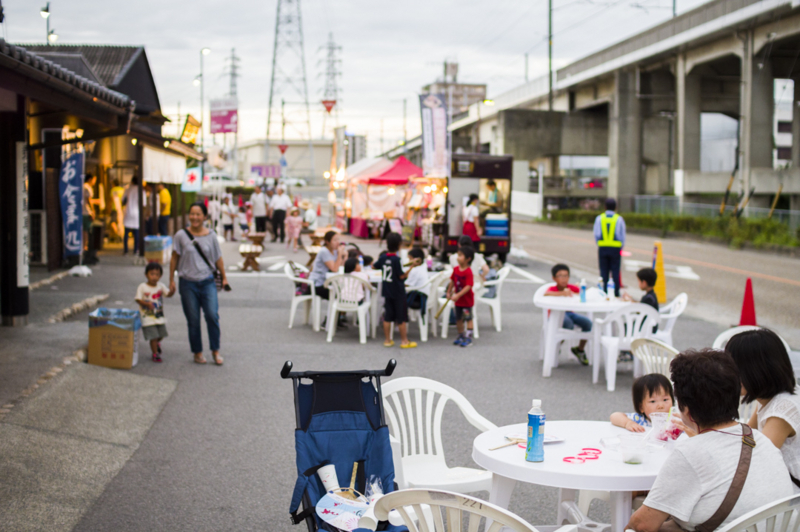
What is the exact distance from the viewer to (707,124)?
60.1 meters

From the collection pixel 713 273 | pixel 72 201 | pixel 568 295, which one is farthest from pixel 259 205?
pixel 568 295

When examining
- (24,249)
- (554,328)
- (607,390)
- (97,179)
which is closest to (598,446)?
(607,390)

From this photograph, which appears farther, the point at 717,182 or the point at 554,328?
the point at 717,182

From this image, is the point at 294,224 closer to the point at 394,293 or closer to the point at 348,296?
the point at 348,296

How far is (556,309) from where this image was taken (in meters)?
8.49

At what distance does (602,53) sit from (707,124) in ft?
62.2

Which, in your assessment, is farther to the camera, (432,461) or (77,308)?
(77,308)

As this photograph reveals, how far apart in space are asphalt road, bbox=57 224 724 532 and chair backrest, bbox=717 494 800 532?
202 centimetres

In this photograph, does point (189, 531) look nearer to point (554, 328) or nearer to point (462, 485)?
point (462, 485)

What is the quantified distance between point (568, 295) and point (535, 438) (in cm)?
554

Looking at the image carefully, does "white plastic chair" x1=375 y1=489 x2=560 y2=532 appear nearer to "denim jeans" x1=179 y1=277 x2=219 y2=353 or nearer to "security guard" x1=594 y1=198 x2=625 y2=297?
"denim jeans" x1=179 y1=277 x2=219 y2=353

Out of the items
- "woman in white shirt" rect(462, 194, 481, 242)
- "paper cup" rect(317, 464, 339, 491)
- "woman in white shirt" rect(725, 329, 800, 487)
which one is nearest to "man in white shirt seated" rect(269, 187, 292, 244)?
"woman in white shirt" rect(462, 194, 481, 242)

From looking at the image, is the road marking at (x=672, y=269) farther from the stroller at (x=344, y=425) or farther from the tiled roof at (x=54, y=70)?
the stroller at (x=344, y=425)

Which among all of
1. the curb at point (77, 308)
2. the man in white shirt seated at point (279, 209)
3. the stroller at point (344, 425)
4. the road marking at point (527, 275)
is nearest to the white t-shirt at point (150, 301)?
the curb at point (77, 308)
